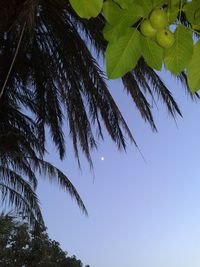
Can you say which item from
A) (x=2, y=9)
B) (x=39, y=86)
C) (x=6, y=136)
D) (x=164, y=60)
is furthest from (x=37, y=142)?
(x=164, y=60)

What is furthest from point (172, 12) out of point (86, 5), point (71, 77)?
point (71, 77)

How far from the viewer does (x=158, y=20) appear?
2.91 ft

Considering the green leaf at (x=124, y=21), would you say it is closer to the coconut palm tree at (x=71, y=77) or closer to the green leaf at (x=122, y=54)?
the green leaf at (x=122, y=54)

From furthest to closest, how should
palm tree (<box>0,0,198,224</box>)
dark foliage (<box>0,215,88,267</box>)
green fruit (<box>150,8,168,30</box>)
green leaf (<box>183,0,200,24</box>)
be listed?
1. dark foliage (<box>0,215,88,267</box>)
2. palm tree (<box>0,0,198,224</box>)
3. green leaf (<box>183,0,200,24</box>)
4. green fruit (<box>150,8,168,30</box>)

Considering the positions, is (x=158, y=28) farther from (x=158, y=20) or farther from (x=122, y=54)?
(x=122, y=54)

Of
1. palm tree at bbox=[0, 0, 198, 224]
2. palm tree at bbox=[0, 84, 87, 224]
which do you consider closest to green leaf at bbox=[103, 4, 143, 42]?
palm tree at bbox=[0, 0, 198, 224]

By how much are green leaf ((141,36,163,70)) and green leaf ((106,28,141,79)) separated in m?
0.02

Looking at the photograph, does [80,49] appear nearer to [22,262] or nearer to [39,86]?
[39,86]

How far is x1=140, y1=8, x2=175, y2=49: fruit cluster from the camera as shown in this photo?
→ 0.89m

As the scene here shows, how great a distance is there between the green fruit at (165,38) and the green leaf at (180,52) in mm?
40

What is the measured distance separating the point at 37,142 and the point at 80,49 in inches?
101

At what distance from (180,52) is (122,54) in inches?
4.7

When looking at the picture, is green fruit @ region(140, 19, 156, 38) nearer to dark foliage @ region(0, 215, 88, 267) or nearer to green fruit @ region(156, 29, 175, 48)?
green fruit @ region(156, 29, 175, 48)

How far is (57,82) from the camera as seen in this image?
691 cm
